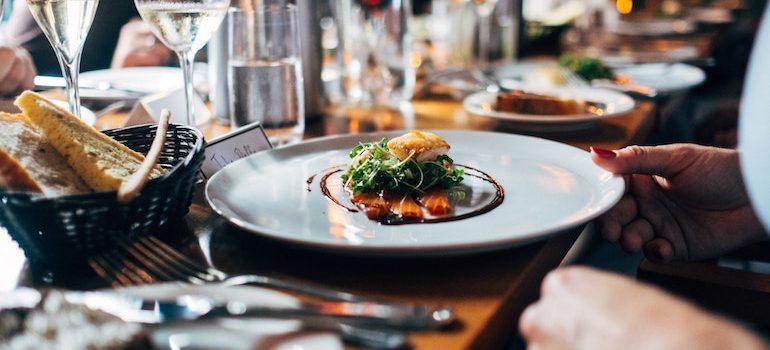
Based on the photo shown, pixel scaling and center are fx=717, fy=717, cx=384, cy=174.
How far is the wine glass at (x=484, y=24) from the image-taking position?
6.87 feet

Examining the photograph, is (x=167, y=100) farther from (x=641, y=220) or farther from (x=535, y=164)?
(x=641, y=220)

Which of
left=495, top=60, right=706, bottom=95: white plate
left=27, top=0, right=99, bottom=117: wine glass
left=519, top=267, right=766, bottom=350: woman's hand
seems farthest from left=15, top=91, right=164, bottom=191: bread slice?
left=495, top=60, right=706, bottom=95: white plate

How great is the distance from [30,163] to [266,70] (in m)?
0.58

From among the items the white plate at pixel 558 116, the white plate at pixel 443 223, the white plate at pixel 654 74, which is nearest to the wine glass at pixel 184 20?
the white plate at pixel 443 223

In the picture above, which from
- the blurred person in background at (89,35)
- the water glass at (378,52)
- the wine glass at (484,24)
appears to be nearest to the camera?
the water glass at (378,52)

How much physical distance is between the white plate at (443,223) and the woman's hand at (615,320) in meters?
0.12

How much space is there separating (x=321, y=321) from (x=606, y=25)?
2.50 m

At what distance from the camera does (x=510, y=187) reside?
2.81 ft

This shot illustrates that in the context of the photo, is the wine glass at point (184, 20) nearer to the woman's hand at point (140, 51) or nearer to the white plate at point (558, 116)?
the white plate at point (558, 116)

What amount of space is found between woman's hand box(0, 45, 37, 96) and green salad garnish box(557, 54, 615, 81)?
1245mm

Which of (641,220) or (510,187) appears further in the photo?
(641,220)

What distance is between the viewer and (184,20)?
3.24ft

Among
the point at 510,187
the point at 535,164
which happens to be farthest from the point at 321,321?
the point at 535,164

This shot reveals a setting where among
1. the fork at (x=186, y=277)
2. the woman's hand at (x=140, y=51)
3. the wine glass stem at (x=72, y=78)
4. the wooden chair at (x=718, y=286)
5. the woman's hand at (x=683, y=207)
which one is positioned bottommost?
the wooden chair at (x=718, y=286)
